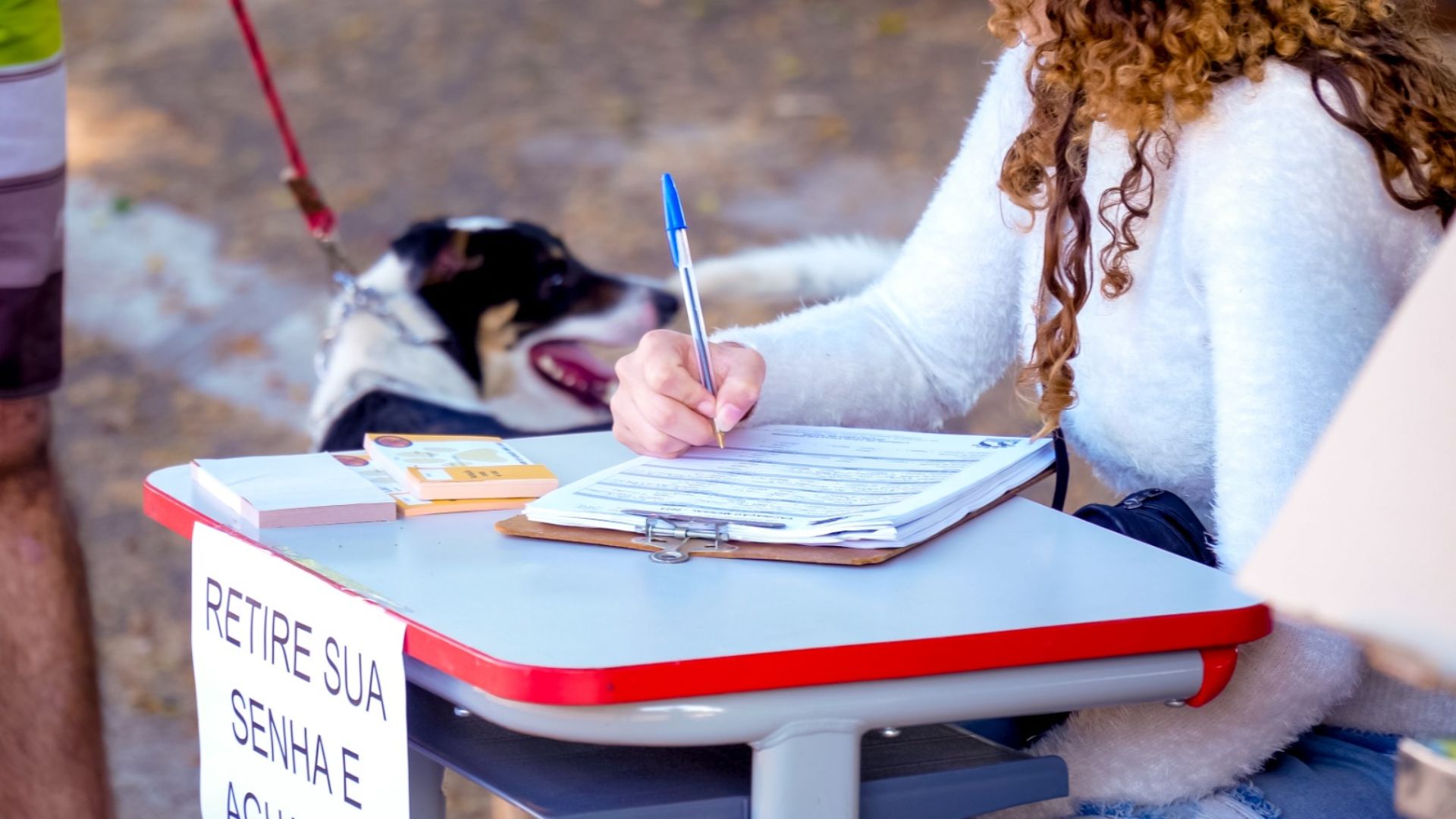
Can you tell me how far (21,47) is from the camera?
6.01ft

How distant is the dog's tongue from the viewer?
3053 millimetres

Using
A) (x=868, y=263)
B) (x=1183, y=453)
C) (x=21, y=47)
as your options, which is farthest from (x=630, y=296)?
(x=1183, y=453)

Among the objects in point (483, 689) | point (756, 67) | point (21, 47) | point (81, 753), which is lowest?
point (81, 753)

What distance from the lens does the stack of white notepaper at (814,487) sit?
111 cm

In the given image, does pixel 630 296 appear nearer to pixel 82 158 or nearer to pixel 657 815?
pixel 657 815

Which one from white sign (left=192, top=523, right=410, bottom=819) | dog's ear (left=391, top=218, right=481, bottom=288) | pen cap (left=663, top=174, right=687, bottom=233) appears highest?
pen cap (left=663, top=174, right=687, bottom=233)

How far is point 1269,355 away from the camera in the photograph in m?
1.11

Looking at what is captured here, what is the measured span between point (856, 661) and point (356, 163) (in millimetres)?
5439

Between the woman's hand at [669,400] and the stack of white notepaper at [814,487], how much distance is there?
0.07ft

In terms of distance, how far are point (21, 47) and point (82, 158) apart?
4454 mm

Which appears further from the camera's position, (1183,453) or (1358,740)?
(1183,453)

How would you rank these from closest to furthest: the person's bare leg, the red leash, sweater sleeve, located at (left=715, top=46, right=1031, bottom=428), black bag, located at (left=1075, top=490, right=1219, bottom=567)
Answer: black bag, located at (left=1075, top=490, right=1219, bottom=567) → sweater sleeve, located at (left=715, top=46, right=1031, bottom=428) → the person's bare leg → the red leash

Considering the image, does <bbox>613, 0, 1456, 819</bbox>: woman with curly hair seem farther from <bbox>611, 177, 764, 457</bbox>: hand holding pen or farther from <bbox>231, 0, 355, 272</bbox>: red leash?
<bbox>231, 0, 355, 272</bbox>: red leash

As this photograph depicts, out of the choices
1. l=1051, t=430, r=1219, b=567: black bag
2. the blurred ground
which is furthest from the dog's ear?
l=1051, t=430, r=1219, b=567: black bag
